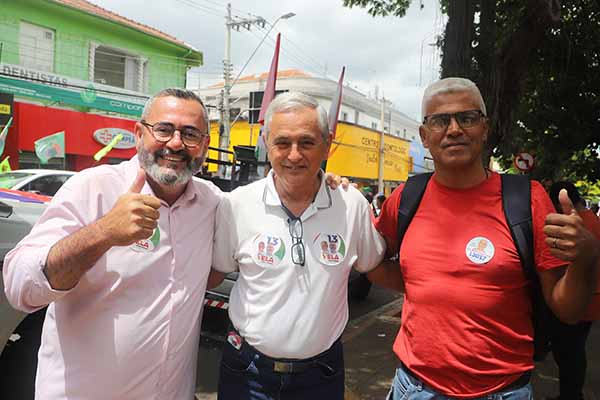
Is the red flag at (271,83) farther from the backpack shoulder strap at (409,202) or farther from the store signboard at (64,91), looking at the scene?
the backpack shoulder strap at (409,202)

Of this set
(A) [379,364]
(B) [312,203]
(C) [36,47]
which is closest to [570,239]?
(B) [312,203]

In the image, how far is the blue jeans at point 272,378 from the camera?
6.04 ft

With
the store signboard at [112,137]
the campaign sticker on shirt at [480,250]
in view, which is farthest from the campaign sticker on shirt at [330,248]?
the store signboard at [112,137]

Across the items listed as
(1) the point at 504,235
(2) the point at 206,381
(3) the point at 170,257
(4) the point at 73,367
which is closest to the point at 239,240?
(3) the point at 170,257

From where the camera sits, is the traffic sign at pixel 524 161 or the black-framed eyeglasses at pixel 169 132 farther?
the traffic sign at pixel 524 161

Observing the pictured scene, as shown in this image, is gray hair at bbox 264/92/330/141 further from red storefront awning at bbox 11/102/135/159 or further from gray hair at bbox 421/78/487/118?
red storefront awning at bbox 11/102/135/159

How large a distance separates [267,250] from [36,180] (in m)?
7.50

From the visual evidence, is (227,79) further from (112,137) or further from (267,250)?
(267,250)

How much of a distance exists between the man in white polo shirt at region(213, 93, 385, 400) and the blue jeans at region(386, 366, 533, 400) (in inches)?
10.1

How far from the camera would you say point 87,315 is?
1698mm

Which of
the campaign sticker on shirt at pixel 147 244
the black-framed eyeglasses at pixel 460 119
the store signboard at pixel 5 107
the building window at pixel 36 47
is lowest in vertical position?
the campaign sticker on shirt at pixel 147 244

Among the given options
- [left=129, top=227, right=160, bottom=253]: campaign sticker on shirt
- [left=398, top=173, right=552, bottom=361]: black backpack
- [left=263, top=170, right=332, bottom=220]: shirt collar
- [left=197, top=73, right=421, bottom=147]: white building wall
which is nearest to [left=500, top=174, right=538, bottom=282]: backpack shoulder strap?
[left=398, top=173, right=552, bottom=361]: black backpack

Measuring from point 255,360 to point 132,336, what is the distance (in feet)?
1.65

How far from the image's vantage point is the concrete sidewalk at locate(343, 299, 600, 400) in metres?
3.92
